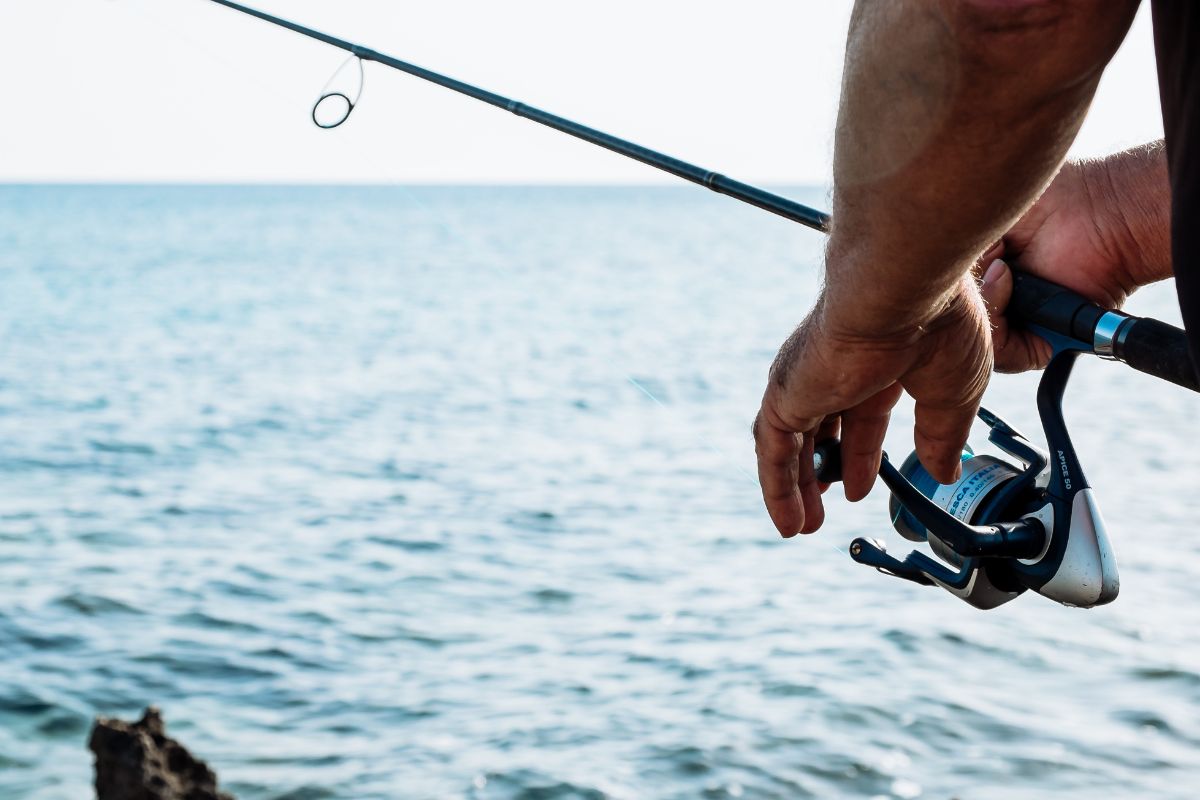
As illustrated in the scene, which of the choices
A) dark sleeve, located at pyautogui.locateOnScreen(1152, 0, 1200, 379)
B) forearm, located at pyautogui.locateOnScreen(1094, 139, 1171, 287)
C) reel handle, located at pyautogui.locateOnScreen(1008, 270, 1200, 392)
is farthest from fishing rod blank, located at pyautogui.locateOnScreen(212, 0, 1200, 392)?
dark sleeve, located at pyautogui.locateOnScreen(1152, 0, 1200, 379)

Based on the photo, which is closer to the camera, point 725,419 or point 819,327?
point 819,327

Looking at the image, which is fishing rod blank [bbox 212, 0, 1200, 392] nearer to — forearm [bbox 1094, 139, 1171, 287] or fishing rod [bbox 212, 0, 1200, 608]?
fishing rod [bbox 212, 0, 1200, 608]

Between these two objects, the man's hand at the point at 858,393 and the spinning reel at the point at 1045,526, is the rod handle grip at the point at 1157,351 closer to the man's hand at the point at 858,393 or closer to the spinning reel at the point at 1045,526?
the spinning reel at the point at 1045,526

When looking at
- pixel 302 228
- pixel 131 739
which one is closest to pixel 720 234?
pixel 302 228

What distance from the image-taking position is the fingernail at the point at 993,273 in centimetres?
221

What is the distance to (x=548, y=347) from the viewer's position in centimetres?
2425

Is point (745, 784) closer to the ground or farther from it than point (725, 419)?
closer to the ground

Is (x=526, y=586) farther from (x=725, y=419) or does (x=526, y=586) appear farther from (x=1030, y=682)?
(x=725, y=419)

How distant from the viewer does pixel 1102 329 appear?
205 centimetres

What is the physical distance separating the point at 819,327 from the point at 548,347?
895 inches

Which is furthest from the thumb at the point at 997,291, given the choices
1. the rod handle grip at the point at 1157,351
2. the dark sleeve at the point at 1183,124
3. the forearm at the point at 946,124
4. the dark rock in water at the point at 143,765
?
the dark rock in water at the point at 143,765

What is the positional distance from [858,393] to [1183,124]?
62 cm

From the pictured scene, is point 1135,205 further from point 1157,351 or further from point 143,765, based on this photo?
point 143,765

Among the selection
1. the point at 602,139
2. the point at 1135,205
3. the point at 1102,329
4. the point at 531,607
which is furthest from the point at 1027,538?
the point at 531,607
